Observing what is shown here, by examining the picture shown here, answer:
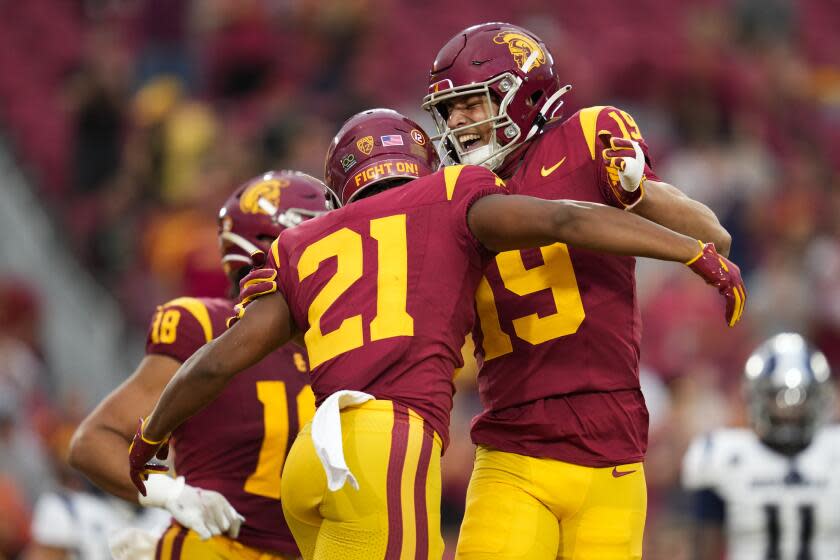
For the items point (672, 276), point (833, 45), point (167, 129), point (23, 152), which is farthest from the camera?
point (833, 45)

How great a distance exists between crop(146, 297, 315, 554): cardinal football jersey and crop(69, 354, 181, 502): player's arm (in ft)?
0.21

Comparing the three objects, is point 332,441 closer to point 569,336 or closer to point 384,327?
point 384,327

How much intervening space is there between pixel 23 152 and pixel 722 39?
17.8 ft

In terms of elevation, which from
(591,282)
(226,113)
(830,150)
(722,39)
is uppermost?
(591,282)

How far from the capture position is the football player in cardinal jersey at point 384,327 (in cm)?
359

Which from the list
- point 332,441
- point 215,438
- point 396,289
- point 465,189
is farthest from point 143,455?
point 465,189

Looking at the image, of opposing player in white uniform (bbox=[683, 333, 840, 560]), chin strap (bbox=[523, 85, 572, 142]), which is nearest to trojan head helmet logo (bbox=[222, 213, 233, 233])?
chin strap (bbox=[523, 85, 572, 142])

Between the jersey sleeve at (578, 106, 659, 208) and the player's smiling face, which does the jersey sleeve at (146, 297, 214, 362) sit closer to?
the player's smiling face

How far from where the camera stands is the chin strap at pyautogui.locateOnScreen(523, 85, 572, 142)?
4.32 meters

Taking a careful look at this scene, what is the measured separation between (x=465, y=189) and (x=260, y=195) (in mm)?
1269

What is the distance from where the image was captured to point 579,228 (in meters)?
3.67

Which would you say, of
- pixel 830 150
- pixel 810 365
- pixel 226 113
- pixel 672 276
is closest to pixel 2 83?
pixel 226 113

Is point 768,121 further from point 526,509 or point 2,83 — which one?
point 526,509

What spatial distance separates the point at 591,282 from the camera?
13.5 ft
